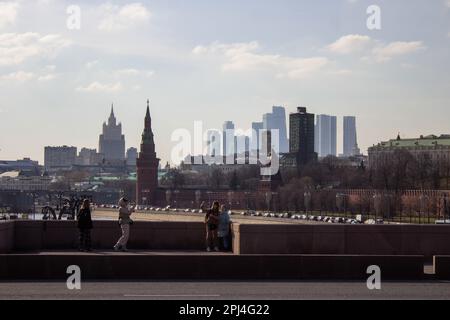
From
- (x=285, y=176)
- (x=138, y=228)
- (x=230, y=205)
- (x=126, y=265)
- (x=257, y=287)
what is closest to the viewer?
(x=257, y=287)

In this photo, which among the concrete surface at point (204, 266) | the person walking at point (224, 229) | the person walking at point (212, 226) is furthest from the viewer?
the person walking at point (224, 229)

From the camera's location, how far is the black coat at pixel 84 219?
65.2ft

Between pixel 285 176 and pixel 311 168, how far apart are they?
5667 millimetres

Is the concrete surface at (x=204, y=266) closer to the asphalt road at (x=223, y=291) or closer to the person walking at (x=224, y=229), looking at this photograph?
the asphalt road at (x=223, y=291)

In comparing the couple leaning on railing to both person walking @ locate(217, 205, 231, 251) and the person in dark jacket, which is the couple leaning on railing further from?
person walking @ locate(217, 205, 231, 251)

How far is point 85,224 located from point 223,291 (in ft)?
16.8

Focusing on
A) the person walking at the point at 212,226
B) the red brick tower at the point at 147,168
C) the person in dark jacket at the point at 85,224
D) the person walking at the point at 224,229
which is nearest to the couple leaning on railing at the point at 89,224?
the person in dark jacket at the point at 85,224

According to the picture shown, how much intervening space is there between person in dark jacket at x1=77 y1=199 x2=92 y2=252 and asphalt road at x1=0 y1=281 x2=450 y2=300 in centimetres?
315

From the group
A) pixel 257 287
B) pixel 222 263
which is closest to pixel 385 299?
pixel 257 287

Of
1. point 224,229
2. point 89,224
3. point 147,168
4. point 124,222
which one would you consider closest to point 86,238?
point 89,224

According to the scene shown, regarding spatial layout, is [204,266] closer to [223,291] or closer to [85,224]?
[223,291]
